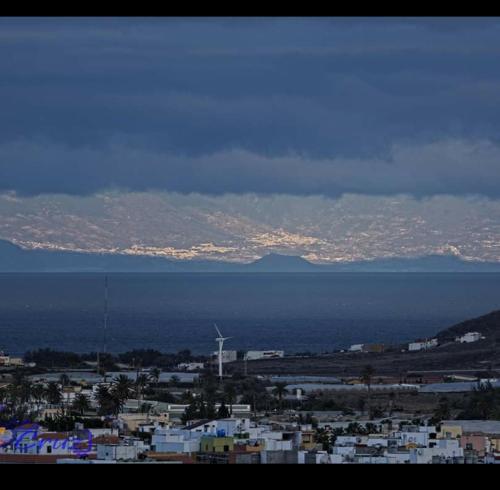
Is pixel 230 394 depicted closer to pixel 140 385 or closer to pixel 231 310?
pixel 140 385

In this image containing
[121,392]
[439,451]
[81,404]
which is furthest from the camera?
[121,392]

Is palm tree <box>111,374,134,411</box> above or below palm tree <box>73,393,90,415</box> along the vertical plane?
above

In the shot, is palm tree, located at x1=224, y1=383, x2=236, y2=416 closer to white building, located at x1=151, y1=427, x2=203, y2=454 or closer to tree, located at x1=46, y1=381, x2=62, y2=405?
tree, located at x1=46, y1=381, x2=62, y2=405

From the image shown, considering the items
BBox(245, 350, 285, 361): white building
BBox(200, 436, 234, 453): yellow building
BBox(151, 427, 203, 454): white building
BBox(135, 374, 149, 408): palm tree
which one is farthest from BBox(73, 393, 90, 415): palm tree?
BBox(245, 350, 285, 361): white building

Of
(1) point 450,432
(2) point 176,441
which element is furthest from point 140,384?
(2) point 176,441
